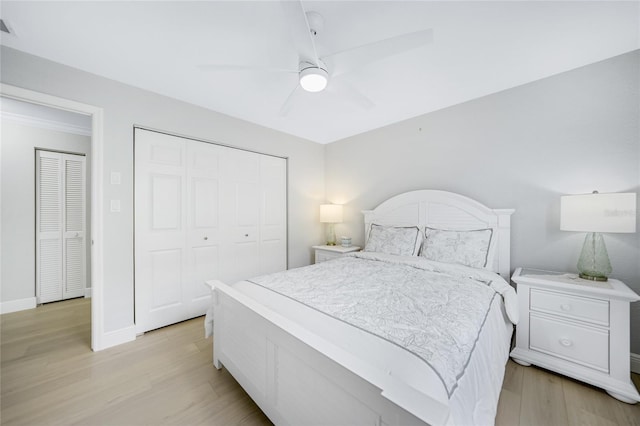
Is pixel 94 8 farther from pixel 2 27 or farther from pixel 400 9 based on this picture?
pixel 400 9

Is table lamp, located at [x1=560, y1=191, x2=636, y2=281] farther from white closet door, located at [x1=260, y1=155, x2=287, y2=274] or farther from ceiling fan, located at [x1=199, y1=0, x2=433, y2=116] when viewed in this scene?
white closet door, located at [x1=260, y1=155, x2=287, y2=274]

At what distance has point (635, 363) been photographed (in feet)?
6.16

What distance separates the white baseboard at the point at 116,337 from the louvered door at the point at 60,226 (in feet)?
6.30

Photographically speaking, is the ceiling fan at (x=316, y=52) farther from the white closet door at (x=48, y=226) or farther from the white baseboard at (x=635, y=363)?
the white closet door at (x=48, y=226)

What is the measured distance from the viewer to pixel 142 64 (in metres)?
2.07

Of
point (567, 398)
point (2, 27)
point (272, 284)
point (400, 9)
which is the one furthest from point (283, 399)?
point (2, 27)

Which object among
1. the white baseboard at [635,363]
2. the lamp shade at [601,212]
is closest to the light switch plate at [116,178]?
the lamp shade at [601,212]

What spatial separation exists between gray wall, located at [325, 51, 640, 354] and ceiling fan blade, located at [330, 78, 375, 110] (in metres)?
1.34

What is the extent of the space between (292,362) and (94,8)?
2.42m

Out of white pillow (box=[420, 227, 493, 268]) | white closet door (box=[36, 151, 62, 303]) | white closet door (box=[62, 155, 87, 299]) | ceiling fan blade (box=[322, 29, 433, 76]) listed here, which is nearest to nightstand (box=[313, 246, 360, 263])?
white pillow (box=[420, 227, 493, 268])

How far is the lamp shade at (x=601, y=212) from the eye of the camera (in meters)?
1.67

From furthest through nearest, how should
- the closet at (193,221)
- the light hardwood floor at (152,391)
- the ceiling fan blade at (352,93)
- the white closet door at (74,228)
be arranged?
the white closet door at (74,228), the closet at (193,221), the ceiling fan blade at (352,93), the light hardwood floor at (152,391)

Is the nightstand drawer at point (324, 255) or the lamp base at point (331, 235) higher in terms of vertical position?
the lamp base at point (331, 235)

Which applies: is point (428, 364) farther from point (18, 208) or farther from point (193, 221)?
point (18, 208)
